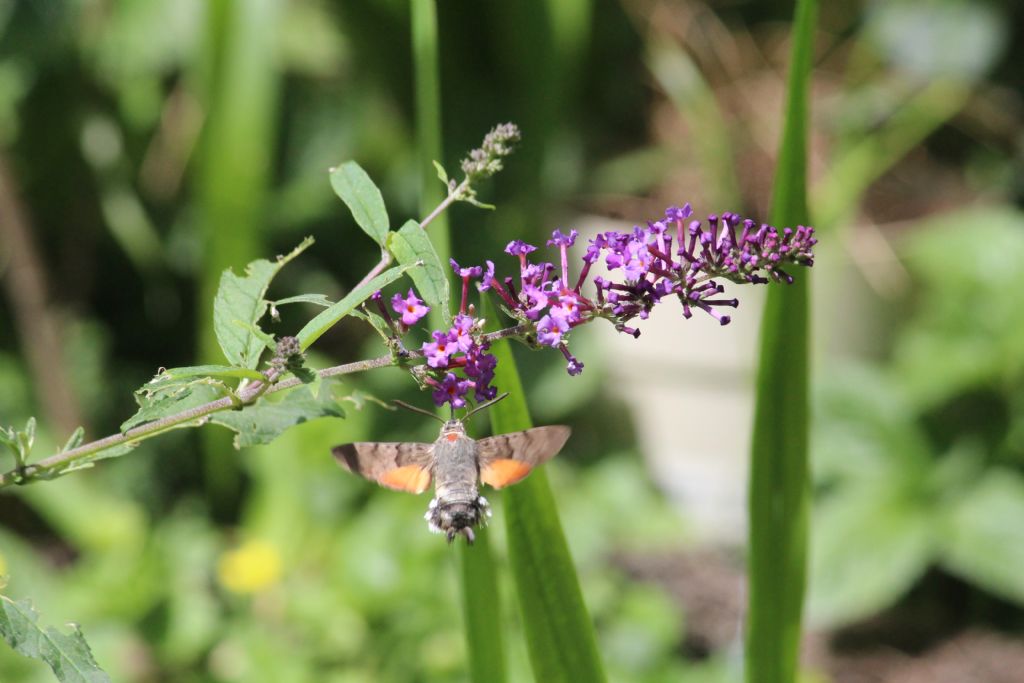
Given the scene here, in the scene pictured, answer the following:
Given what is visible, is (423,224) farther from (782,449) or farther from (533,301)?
(782,449)

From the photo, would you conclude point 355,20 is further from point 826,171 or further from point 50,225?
point 826,171

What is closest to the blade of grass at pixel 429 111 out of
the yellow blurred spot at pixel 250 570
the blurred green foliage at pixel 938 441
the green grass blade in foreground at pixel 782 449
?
the green grass blade in foreground at pixel 782 449

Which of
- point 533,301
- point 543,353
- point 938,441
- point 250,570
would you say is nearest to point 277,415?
point 533,301

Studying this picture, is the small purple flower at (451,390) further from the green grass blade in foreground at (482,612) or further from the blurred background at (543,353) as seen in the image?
the blurred background at (543,353)

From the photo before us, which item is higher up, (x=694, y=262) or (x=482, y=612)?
(x=694, y=262)

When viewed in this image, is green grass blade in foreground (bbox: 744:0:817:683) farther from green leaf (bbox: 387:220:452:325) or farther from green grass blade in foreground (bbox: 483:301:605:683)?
green leaf (bbox: 387:220:452:325)

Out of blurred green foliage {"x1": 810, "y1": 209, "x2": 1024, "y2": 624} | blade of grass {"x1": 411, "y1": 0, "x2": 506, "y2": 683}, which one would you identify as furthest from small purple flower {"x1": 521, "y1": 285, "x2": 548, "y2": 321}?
blurred green foliage {"x1": 810, "y1": 209, "x2": 1024, "y2": 624}
